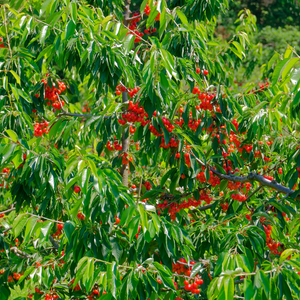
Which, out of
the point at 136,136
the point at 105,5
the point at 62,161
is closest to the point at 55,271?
the point at 62,161

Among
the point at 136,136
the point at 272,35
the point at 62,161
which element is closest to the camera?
the point at 62,161

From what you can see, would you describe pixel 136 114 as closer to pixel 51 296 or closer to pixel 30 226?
pixel 30 226

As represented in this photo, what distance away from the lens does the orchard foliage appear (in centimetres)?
187

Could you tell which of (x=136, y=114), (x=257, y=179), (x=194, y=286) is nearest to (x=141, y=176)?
(x=136, y=114)

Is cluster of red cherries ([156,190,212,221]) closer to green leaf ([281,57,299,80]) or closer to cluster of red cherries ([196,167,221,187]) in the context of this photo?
cluster of red cherries ([196,167,221,187])

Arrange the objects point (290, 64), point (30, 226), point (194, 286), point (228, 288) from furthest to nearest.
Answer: point (194, 286) → point (30, 226) → point (290, 64) → point (228, 288)

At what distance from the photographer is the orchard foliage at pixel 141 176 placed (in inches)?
73.5

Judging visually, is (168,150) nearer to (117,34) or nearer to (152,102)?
(152,102)

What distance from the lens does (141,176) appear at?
227cm

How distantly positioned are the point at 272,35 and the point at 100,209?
50.5 feet

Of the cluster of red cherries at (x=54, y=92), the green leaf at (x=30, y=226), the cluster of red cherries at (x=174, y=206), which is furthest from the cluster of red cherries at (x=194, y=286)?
the cluster of red cherries at (x=54, y=92)

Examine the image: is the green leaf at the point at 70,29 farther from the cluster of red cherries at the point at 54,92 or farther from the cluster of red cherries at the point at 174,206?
the cluster of red cherries at the point at 174,206

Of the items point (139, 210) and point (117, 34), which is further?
point (117, 34)

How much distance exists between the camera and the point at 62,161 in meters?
2.35
